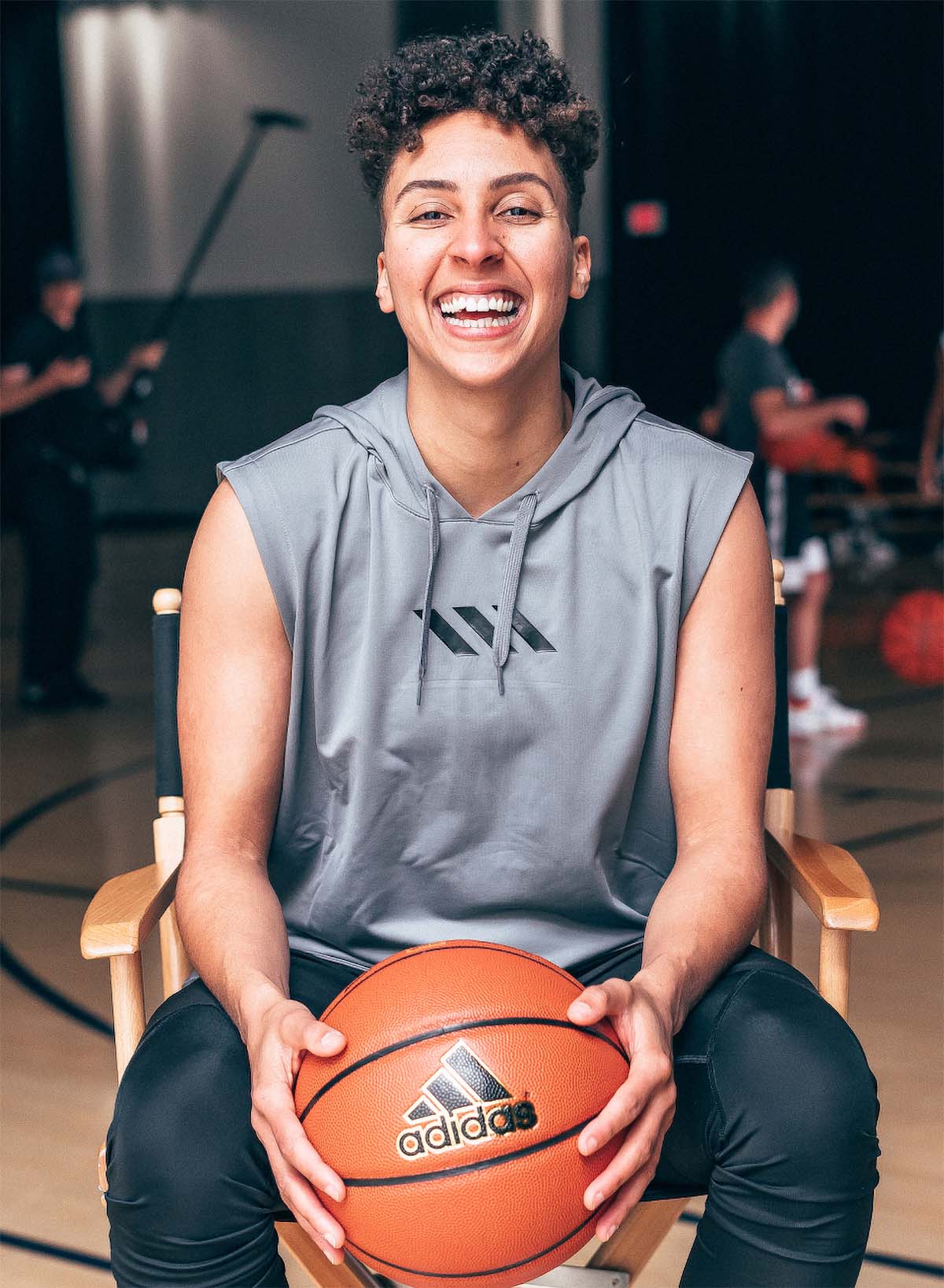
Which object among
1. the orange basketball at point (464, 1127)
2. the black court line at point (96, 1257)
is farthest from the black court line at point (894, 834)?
the orange basketball at point (464, 1127)

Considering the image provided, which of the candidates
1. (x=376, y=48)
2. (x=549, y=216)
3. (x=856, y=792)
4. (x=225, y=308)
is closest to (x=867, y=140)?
(x=376, y=48)

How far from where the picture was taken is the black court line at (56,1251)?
6.40 ft

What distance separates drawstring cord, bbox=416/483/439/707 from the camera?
146cm

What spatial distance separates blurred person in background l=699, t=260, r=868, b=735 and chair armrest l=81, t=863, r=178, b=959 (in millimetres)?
3587

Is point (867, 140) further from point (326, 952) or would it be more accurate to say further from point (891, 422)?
point (326, 952)

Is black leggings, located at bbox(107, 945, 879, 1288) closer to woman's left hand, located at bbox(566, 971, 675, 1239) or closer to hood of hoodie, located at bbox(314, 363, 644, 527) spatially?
woman's left hand, located at bbox(566, 971, 675, 1239)

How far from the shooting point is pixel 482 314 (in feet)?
4.72

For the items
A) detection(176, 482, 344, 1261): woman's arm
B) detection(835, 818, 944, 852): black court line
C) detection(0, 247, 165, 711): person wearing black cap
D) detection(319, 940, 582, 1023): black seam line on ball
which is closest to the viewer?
detection(319, 940, 582, 1023): black seam line on ball

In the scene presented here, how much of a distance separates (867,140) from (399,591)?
940cm

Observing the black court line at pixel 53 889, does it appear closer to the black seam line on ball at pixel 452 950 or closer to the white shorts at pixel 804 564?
the black seam line on ball at pixel 452 950

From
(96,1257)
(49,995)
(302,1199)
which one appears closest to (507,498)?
(302,1199)

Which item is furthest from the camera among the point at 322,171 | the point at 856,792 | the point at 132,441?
the point at 322,171

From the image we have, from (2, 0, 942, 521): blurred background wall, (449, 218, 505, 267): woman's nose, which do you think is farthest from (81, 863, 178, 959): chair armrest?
(2, 0, 942, 521): blurred background wall

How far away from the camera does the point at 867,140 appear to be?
9875 millimetres
